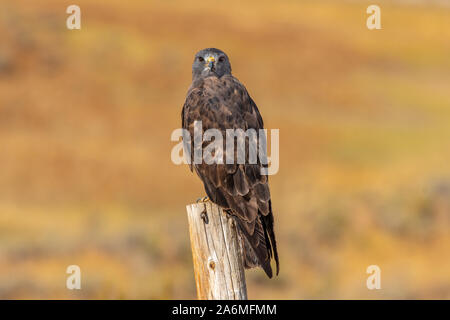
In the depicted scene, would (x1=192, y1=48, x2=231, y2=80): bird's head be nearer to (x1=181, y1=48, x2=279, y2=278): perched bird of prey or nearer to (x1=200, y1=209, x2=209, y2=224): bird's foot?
(x1=181, y1=48, x2=279, y2=278): perched bird of prey

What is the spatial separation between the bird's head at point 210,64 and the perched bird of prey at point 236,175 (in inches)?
5.9

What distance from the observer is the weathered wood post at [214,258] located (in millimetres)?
5086

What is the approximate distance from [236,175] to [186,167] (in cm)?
1460

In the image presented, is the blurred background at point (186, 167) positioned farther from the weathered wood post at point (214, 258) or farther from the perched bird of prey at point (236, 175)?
the weathered wood post at point (214, 258)

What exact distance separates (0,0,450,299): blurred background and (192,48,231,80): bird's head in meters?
4.42

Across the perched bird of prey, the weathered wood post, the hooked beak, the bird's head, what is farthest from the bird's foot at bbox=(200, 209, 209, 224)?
the hooked beak

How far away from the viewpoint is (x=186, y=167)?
20.4 metres

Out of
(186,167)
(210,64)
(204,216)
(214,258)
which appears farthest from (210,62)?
(186,167)

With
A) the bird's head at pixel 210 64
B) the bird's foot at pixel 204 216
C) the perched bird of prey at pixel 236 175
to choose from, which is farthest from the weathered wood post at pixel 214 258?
the bird's head at pixel 210 64

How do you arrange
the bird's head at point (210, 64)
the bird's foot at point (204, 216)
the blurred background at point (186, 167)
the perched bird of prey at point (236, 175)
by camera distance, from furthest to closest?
the blurred background at point (186, 167) < the bird's head at point (210, 64) < the perched bird of prey at point (236, 175) < the bird's foot at point (204, 216)

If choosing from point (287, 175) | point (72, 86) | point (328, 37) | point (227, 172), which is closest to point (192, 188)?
point (287, 175)

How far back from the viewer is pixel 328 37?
33062 mm
